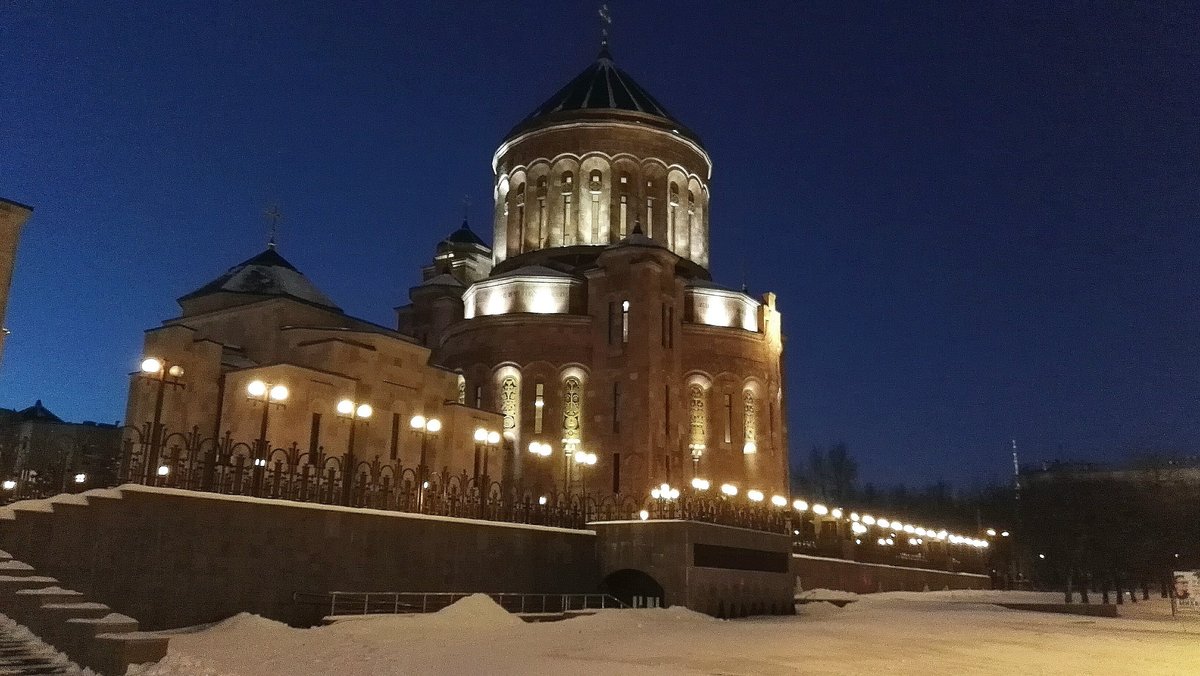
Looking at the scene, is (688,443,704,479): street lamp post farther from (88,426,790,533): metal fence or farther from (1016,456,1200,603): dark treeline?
(1016,456,1200,603): dark treeline

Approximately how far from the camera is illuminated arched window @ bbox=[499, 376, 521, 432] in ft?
116

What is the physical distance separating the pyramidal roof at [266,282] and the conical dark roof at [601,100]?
14.1 m

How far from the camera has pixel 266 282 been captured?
32562mm

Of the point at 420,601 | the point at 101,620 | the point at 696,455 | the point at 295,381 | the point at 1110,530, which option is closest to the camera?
the point at 101,620

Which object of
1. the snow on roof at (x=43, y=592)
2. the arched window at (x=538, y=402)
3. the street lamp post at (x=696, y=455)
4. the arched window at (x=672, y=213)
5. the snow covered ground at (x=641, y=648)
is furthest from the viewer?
the arched window at (x=672, y=213)

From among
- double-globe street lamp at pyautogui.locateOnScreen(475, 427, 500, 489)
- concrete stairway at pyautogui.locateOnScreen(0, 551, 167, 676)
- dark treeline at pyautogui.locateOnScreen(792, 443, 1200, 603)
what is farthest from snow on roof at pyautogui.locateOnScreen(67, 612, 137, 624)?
dark treeline at pyautogui.locateOnScreen(792, 443, 1200, 603)

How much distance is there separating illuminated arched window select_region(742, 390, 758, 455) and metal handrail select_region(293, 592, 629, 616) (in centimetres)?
1566

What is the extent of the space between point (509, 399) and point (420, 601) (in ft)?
58.4

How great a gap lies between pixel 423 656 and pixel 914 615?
17878mm

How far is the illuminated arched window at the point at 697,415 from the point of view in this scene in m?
36.4

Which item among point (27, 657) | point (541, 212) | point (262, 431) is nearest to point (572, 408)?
point (541, 212)

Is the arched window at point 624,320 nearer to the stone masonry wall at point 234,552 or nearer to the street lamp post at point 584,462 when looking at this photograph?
the street lamp post at point 584,462

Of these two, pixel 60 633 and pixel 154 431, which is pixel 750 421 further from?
pixel 60 633

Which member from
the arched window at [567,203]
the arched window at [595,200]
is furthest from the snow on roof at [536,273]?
the arched window at [595,200]
